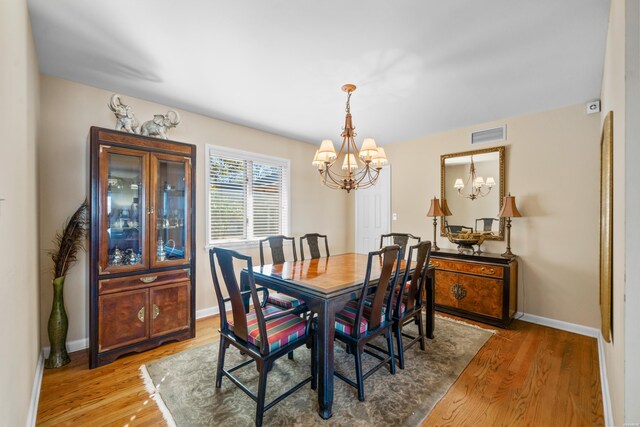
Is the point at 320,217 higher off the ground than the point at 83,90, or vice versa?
the point at 83,90

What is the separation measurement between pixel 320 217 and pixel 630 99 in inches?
166

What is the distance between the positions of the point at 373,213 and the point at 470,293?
7.17ft

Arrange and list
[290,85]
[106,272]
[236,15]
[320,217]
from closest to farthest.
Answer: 1. [236,15]
2. [106,272]
3. [290,85]
4. [320,217]

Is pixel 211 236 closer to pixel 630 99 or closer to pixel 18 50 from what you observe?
pixel 18 50

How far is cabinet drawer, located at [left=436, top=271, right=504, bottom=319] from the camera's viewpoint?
3.36 meters

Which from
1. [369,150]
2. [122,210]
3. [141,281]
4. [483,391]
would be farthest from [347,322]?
[122,210]

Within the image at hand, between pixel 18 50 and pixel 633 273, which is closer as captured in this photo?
pixel 633 273

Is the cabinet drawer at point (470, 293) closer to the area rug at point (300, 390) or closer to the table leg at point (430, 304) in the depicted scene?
the area rug at point (300, 390)

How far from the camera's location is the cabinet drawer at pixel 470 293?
3.36 m

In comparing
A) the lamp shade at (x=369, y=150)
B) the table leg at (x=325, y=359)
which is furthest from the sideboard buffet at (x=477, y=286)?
the table leg at (x=325, y=359)

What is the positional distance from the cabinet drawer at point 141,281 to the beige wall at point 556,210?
3.88 metres

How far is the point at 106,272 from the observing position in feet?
8.29

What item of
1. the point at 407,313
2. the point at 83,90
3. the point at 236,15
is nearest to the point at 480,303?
the point at 407,313

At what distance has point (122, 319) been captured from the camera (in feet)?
8.53
